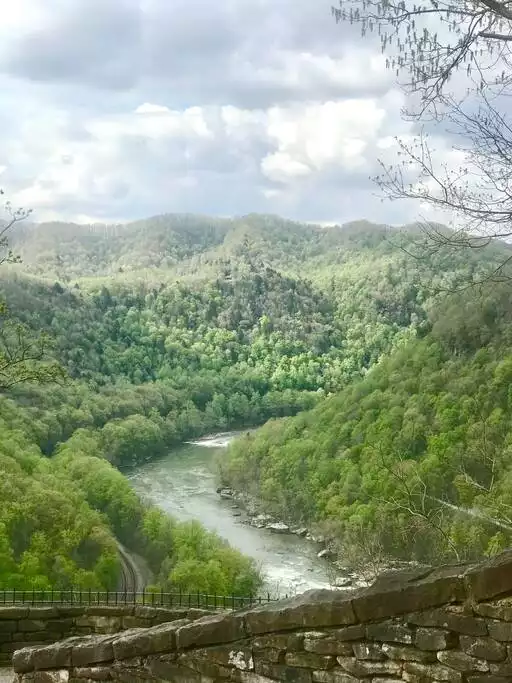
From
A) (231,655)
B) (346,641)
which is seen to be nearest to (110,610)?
(231,655)

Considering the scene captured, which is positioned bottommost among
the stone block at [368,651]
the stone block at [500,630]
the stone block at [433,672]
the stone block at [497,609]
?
the stone block at [433,672]

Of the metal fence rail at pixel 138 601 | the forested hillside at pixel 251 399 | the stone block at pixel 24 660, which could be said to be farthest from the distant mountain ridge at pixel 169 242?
the stone block at pixel 24 660

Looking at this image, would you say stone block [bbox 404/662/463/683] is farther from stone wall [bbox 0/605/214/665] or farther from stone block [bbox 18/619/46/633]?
stone block [bbox 18/619/46/633]

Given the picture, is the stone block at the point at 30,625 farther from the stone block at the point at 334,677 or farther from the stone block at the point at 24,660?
the stone block at the point at 334,677

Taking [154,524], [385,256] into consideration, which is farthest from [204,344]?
→ [154,524]

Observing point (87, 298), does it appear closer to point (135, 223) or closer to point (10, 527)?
point (10, 527)

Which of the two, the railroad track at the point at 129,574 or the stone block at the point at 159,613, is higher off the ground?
the stone block at the point at 159,613

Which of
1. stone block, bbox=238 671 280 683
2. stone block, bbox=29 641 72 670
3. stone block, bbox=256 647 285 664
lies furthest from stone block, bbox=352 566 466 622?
stone block, bbox=29 641 72 670
